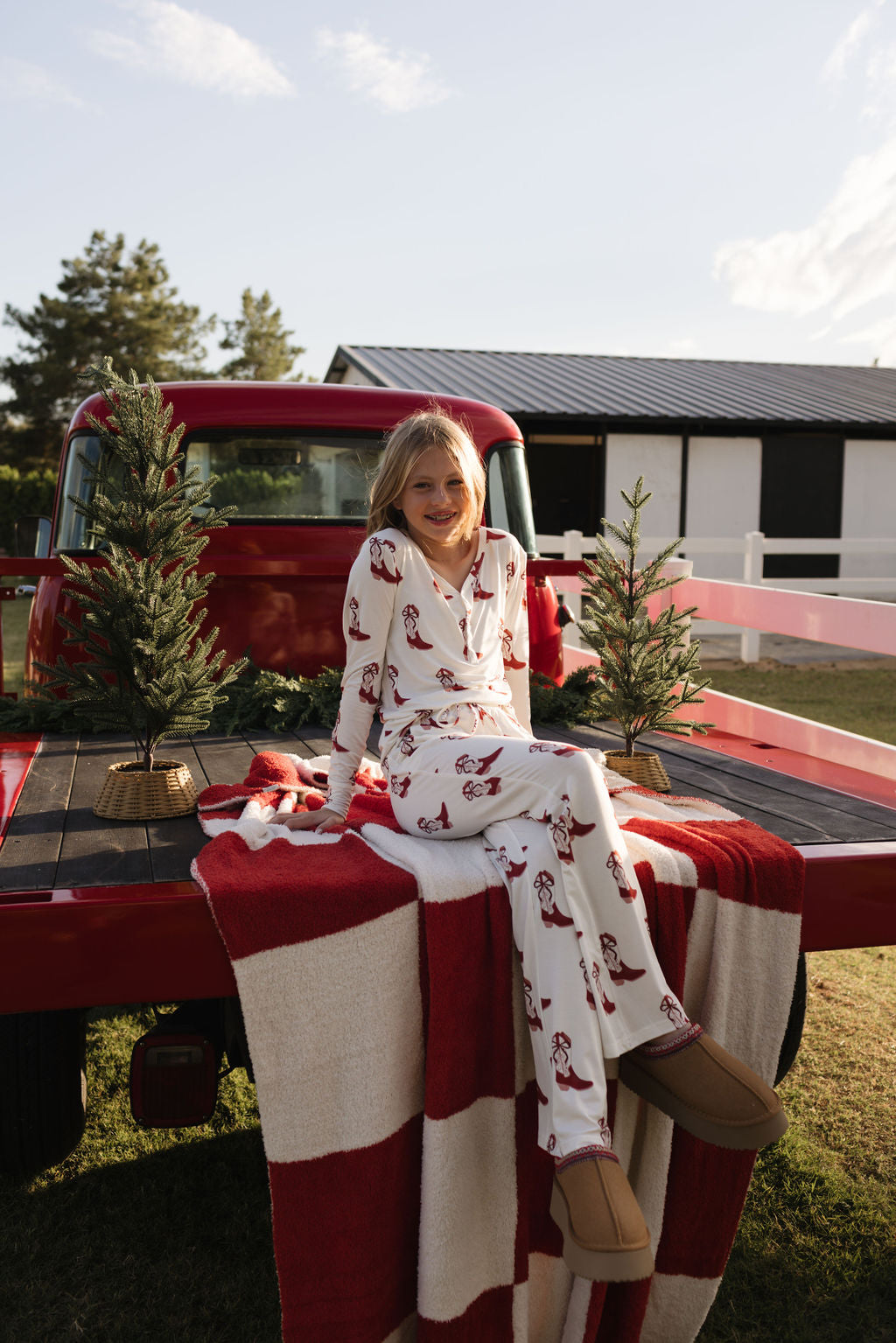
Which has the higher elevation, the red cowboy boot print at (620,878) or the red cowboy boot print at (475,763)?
the red cowboy boot print at (475,763)

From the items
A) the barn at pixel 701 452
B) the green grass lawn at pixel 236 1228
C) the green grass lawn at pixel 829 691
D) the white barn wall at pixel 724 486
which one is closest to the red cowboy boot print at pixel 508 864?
the green grass lawn at pixel 236 1228

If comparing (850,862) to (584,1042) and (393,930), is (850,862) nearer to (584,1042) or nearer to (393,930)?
(584,1042)

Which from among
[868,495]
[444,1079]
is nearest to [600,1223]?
[444,1079]

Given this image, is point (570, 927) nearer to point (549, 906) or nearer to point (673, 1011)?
point (549, 906)

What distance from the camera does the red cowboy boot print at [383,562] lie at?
105 inches

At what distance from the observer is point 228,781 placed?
3.11m

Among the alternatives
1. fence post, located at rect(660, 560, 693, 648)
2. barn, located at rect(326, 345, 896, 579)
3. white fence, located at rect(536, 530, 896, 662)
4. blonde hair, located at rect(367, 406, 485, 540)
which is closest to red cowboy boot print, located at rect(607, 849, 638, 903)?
blonde hair, located at rect(367, 406, 485, 540)

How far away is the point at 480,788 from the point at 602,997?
515mm

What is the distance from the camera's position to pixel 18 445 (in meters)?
37.2

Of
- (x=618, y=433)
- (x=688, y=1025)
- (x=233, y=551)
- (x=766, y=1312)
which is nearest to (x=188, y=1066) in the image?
(x=688, y=1025)

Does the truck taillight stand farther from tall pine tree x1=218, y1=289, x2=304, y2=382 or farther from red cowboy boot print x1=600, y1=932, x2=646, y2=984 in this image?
tall pine tree x1=218, y1=289, x2=304, y2=382

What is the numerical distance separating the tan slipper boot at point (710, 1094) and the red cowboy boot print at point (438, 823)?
0.61 m

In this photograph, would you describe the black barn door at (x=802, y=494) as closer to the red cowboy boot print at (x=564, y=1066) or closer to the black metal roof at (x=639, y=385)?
the black metal roof at (x=639, y=385)

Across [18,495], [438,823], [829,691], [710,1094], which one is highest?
[18,495]
